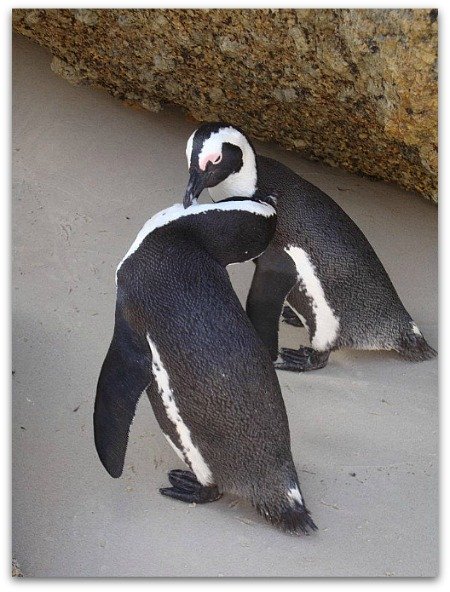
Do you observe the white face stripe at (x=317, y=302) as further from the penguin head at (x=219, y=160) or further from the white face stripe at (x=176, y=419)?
the white face stripe at (x=176, y=419)

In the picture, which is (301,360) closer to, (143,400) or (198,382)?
(143,400)

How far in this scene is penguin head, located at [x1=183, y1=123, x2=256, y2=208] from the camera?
2.13 meters

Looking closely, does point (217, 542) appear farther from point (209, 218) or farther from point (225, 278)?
point (209, 218)

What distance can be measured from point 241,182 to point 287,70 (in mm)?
307

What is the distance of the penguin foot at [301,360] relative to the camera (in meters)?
2.41

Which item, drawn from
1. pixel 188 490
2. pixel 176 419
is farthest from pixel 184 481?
pixel 176 419

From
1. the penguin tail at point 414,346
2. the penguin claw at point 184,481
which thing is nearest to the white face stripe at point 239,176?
the penguin tail at point 414,346

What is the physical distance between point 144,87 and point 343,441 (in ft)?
3.64

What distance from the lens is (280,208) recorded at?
2348 millimetres

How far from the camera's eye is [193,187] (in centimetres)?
210

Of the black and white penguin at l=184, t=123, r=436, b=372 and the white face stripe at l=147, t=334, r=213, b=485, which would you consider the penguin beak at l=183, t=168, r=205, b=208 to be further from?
the white face stripe at l=147, t=334, r=213, b=485

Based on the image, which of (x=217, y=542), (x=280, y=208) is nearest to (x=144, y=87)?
(x=280, y=208)

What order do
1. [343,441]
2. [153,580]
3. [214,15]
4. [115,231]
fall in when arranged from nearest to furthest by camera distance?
[153,580]
[343,441]
[214,15]
[115,231]

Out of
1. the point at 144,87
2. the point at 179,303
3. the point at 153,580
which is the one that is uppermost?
the point at 144,87
